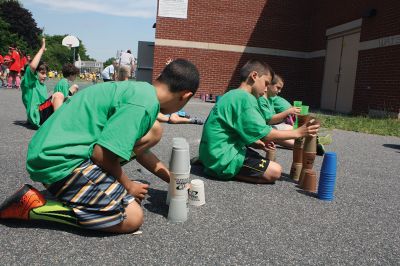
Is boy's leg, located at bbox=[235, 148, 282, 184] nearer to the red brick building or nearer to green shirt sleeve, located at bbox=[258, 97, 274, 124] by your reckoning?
green shirt sleeve, located at bbox=[258, 97, 274, 124]

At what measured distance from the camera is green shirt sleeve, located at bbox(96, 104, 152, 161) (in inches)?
83.9

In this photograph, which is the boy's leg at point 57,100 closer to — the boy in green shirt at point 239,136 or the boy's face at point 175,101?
the boy in green shirt at point 239,136

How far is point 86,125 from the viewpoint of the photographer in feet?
7.48

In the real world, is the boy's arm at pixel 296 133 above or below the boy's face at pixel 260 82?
below

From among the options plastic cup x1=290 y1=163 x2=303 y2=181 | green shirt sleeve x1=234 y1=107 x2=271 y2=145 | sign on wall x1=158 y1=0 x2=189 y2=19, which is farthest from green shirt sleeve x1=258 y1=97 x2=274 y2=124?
sign on wall x1=158 y1=0 x2=189 y2=19

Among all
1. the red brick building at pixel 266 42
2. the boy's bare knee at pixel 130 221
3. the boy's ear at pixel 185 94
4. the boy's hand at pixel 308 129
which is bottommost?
the boy's bare knee at pixel 130 221

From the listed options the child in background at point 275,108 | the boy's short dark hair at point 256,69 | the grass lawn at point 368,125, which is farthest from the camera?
the grass lawn at point 368,125

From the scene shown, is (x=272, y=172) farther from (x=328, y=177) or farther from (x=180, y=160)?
(x=180, y=160)

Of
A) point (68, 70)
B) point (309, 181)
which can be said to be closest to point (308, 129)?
point (309, 181)

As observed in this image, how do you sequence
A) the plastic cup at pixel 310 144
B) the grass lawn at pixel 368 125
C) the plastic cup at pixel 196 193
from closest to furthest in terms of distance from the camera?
the plastic cup at pixel 196 193, the plastic cup at pixel 310 144, the grass lawn at pixel 368 125

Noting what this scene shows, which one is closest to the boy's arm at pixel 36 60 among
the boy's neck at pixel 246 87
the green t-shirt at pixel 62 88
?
the green t-shirt at pixel 62 88

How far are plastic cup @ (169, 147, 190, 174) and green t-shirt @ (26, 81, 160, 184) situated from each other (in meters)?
0.44

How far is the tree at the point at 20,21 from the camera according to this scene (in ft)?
197

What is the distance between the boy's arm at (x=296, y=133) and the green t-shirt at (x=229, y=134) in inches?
5.3
